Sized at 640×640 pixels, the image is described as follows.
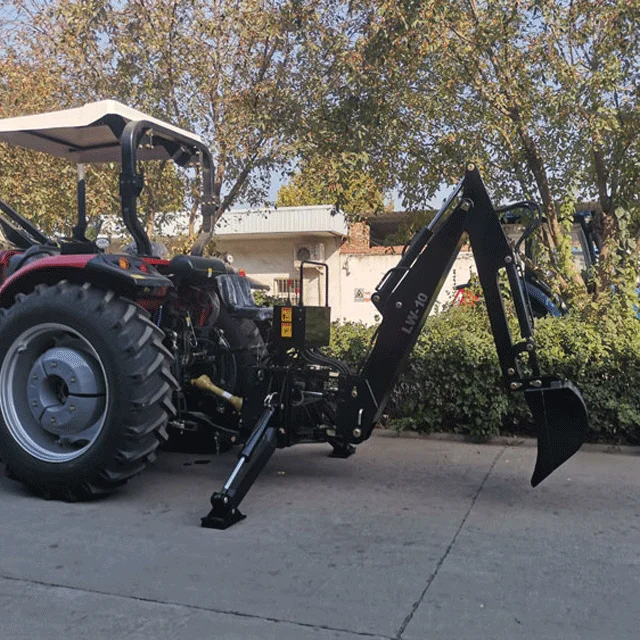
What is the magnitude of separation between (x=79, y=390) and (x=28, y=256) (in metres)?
1.22

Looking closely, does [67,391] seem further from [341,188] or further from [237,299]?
[341,188]

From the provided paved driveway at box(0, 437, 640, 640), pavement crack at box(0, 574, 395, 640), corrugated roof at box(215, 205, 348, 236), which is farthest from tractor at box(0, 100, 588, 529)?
corrugated roof at box(215, 205, 348, 236)

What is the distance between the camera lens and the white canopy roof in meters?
5.54

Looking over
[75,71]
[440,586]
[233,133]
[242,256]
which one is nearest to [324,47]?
[233,133]

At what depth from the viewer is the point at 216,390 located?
18.1 ft

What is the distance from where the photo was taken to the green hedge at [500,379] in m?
6.48

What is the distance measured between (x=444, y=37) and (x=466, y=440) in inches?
148

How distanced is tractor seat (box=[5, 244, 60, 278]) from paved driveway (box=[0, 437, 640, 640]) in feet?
5.09

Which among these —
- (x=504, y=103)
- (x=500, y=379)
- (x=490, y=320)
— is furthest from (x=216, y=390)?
(x=504, y=103)

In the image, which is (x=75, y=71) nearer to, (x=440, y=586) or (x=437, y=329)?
Answer: (x=437, y=329)

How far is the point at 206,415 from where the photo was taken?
18.7 ft

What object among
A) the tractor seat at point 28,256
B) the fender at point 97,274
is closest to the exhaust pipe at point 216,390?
the fender at point 97,274

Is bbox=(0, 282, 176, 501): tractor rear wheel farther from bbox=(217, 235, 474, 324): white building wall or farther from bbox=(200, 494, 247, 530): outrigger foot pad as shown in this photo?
bbox=(217, 235, 474, 324): white building wall

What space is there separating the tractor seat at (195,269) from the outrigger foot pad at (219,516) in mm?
1686
